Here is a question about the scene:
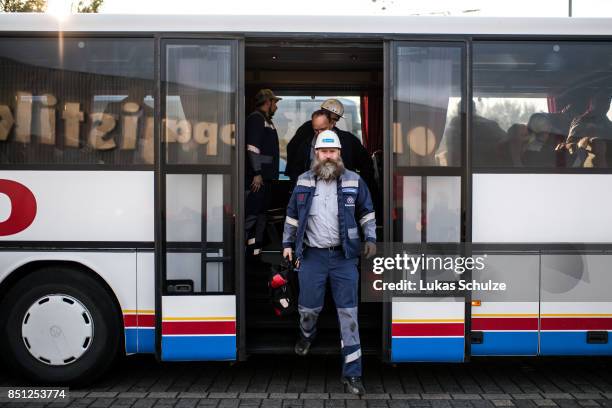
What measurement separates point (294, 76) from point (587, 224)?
3836 millimetres

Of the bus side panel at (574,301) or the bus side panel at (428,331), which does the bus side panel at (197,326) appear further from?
the bus side panel at (574,301)

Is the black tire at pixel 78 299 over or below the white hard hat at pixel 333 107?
below

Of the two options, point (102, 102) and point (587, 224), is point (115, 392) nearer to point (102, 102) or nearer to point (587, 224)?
point (102, 102)

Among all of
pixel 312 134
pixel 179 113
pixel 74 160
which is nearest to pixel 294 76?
pixel 312 134

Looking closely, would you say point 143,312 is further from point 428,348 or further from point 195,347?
point 428,348

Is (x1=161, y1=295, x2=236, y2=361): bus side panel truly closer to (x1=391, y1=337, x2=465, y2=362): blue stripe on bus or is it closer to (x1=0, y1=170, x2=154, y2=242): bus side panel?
(x1=0, y1=170, x2=154, y2=242): bus side panel

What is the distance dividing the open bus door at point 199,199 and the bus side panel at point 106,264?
0.79 feet

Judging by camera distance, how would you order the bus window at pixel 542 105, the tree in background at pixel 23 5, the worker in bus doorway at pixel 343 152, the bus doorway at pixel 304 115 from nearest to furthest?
the bus window at pixel 542 105, the bus doorway at pixel 304 115, the worker in bus doorway at pixel 343 152, the tree in background at pixel 23 5

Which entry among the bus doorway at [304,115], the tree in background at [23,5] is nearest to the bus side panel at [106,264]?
the bus doorway at [304,115]

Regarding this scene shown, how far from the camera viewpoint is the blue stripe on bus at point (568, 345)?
18.1 feet

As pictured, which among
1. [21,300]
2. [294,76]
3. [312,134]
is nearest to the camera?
[21,300]

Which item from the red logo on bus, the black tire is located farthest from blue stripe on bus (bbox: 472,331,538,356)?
the red logo on bus

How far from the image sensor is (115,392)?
555 cm

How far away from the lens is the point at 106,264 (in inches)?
215
